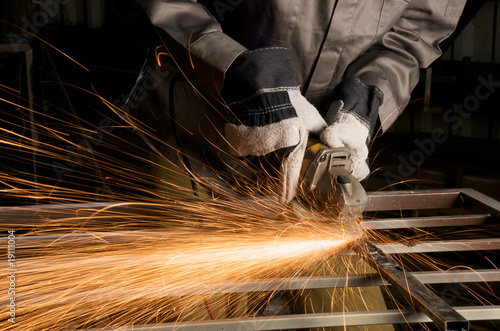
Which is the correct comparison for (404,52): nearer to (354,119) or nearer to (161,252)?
(354,119)

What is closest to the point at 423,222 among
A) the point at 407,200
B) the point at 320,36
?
the point at 407,200

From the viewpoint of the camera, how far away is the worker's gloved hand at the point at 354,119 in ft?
5.36

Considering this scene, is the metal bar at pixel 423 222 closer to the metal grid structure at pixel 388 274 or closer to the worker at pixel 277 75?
the metal grid structure at pixel 388 274

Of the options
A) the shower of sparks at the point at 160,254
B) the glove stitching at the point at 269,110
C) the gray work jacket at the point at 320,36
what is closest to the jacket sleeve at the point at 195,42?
the gray work jacket at the point at 320,36

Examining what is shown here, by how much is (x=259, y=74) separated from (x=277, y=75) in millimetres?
65

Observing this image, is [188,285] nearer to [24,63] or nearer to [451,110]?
[24,63]

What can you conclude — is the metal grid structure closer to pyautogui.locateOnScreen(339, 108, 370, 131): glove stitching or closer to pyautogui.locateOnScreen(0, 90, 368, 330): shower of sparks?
pyautogui.locateOnScreen(0, 90, 368, 330): shower of sparks

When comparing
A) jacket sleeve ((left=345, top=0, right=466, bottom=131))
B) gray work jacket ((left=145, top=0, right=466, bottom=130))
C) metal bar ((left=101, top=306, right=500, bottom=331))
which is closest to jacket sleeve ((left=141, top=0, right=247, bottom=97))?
gray work jacket ((left=145, top=0, right=466, bottom=130))

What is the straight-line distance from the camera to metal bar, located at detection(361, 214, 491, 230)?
163 centimetres

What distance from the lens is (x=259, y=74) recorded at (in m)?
1.55

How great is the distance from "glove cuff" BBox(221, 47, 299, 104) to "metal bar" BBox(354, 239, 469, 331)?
0.56 metres

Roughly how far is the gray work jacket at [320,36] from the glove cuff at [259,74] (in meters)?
0.04

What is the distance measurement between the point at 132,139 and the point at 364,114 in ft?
8.14

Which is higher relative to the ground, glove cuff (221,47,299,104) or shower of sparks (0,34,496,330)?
glove cuff (221,47,299,104)
